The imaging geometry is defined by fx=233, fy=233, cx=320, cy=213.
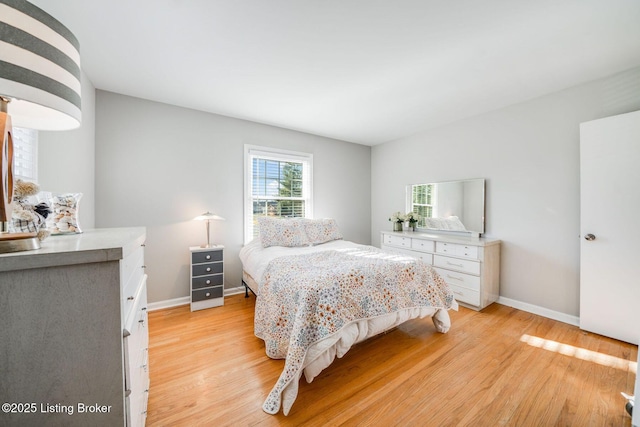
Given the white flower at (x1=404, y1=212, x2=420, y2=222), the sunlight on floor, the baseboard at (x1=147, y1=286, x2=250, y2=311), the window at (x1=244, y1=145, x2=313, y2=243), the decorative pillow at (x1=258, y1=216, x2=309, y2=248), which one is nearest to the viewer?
the sunlight on floor

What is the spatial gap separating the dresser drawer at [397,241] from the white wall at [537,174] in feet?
3.51

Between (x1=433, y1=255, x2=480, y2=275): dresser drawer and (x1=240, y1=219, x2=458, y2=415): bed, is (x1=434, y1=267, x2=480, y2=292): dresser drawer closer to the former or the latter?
(x1=433, y1=255, x2=480, y2=275): dresser drawer

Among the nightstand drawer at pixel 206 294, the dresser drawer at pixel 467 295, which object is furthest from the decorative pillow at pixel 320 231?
the dresser drawer at pixel 467 295

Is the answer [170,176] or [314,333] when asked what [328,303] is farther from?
[170,176]

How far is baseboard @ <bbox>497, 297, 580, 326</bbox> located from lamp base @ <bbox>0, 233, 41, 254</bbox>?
4.17m

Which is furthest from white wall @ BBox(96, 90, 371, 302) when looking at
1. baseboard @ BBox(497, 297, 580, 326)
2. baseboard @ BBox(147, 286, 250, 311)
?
baseboard @ BBox(497, 297, 580, 326)

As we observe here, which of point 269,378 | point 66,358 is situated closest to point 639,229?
point 269,378

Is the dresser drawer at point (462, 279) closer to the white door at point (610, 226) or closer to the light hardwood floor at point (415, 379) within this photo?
the light hardwood floor at point (415, 379)

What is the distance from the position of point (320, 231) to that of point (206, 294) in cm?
170

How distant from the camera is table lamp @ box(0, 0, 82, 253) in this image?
57cm

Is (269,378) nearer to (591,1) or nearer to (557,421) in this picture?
(557,421)

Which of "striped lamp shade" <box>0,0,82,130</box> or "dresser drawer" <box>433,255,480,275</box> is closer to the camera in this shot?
"striped lamp shade" <box>0,0,82,130</box>

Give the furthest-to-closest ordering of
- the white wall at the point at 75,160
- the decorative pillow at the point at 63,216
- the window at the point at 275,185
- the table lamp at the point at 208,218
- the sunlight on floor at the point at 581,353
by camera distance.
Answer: the window at the point at 275,185 < the table lamp at the point at 208,218 < the sunlight on floor at the point at 581,353 < the white wall at the point at 75,160 < the decorative pillow at the point at 63,216

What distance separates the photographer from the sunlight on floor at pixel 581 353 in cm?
185
